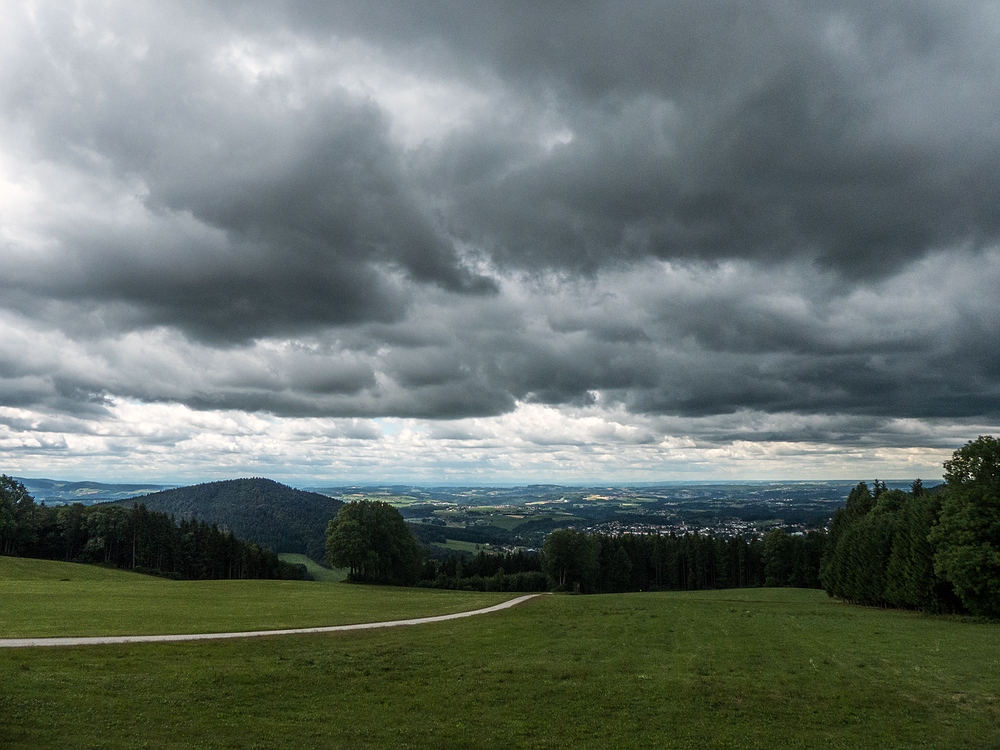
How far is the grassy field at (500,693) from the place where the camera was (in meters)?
17.0

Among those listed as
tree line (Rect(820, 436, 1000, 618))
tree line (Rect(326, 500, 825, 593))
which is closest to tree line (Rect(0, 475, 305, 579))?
tree line (Rect(326, 500, 825, 593))

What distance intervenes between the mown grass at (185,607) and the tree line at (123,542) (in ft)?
136

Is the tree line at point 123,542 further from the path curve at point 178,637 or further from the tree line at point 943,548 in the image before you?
the tree line at point 943,548

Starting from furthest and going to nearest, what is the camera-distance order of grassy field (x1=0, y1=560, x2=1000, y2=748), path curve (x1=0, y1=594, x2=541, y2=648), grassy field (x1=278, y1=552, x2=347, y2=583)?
grassy field (x1=278, y1=552, x2=347, y2=583), path curve (x1=0, y1=594, x2=541, y2=648), grassy field (x1=0, y1=560, x2=1000, y2=748)

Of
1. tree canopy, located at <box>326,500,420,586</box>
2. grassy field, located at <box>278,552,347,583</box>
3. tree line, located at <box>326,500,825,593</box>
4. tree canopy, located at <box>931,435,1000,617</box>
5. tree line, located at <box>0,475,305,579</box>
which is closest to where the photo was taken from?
tree canopy, located at <box>931,435,1000,617</box>

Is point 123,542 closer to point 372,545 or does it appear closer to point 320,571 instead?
point 372,545

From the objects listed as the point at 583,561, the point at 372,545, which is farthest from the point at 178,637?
the point at 583,561

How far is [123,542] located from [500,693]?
111m

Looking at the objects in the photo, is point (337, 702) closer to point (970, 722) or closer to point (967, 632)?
point (970, 722)

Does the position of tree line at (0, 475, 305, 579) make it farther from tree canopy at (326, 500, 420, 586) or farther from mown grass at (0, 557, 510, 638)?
mown grass at (0, 557, 510, 638)

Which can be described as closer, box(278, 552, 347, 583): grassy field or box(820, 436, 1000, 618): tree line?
box(820, 436, 1000, 618): tree line

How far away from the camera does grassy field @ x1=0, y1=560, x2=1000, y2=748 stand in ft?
55.9

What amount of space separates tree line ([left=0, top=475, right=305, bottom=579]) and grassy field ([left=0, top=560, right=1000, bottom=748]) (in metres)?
85.0

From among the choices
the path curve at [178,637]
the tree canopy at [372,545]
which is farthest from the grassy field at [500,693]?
the tree canopy at [372,545]
